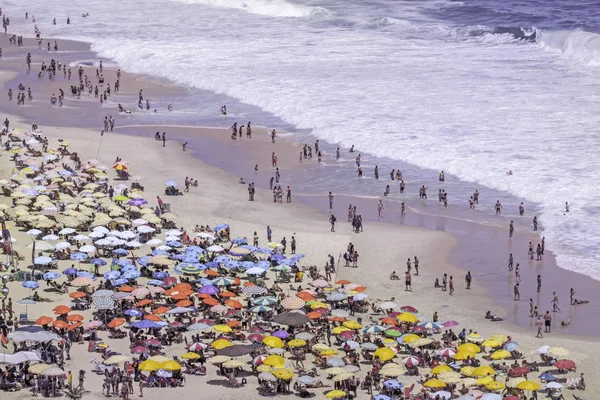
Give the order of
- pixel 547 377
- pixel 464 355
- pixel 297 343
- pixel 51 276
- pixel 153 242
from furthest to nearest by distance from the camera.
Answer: pixel 153 242 < pixel 51 276 < pixel 297 343 < pixel 464 355 < pixel 547 377

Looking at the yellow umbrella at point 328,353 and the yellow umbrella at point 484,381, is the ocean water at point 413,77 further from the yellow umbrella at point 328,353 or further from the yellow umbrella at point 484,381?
the yellow umbrella at point 328,353

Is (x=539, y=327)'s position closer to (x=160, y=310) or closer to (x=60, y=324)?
(x=160, y=310)

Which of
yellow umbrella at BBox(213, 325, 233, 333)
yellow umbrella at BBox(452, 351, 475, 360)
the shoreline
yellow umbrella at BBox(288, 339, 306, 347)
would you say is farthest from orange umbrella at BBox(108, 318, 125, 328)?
the shoreline

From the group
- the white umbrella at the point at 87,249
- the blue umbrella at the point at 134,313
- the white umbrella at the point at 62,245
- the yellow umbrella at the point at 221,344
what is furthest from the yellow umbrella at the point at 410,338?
the white umbrella at the point at 62,245

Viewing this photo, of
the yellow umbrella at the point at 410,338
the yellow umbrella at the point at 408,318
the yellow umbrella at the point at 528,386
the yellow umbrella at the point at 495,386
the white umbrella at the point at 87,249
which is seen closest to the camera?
the yellow umbrella at the point at 528,386

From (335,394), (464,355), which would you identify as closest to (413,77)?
(464,355)

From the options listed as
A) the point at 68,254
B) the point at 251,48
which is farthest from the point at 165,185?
the point at 251,48

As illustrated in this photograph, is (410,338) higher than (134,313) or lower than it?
lower
